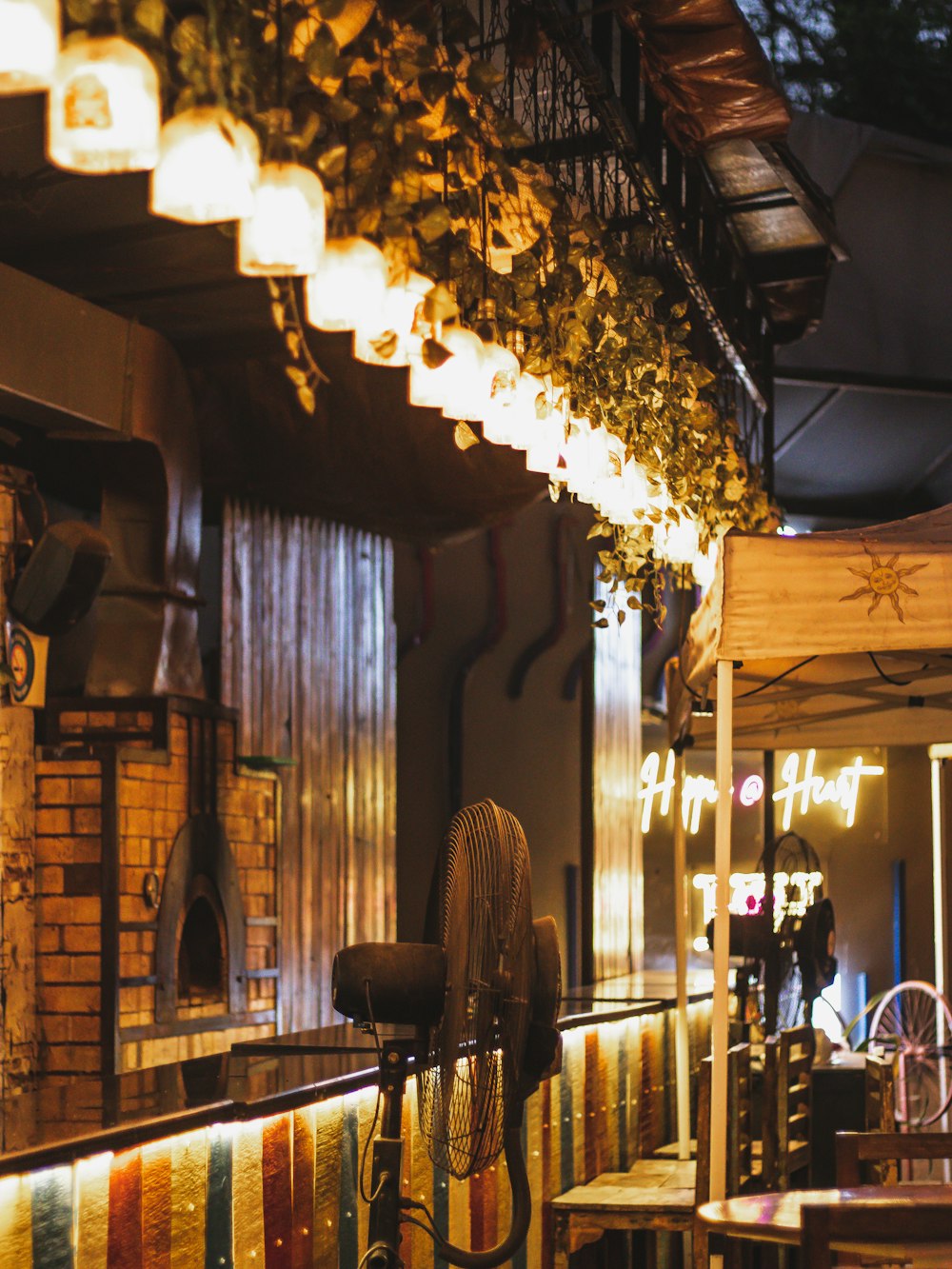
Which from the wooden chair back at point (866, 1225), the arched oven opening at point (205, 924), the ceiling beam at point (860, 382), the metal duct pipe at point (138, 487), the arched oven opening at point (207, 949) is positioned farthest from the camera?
the ceiling beam at point (860, 382)

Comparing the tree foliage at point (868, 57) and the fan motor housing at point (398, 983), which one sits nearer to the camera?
the fan motor housing at point (398, 983)

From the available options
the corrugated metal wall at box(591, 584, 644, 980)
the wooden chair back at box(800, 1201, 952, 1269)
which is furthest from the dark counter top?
the corrugated metal wall at box(591, 584, 644, 980)

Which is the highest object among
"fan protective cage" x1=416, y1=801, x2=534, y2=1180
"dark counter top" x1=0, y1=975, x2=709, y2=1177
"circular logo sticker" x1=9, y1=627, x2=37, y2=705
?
"circular logo sticker" x1=9, y1=627, x2=37, y2=705

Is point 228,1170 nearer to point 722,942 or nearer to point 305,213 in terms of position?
point 722,942

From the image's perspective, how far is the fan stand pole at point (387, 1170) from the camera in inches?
116

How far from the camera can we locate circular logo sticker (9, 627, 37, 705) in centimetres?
625

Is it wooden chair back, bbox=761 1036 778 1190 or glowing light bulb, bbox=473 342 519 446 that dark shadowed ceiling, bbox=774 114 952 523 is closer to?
wooden chair back, bbox=761 1036 778 1190

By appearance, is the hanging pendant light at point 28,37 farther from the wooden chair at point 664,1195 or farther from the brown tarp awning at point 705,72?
the brown tarp awning at point 705,72

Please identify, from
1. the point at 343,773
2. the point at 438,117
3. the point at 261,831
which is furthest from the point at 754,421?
the point at 438,117

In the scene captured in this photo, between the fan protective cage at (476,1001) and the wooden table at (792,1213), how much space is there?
2.22ft

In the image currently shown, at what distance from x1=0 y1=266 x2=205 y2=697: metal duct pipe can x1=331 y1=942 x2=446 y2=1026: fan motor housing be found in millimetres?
3660

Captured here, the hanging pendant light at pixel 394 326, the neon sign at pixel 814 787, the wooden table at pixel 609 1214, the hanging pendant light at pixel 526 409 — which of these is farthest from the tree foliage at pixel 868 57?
the hanging pendant light at pixel 394 326

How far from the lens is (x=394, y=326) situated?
128 inches

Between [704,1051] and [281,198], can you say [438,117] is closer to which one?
[281,198]
